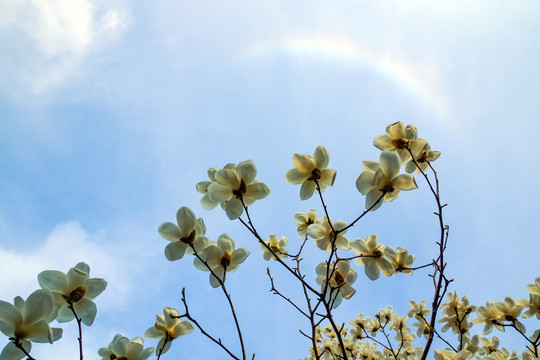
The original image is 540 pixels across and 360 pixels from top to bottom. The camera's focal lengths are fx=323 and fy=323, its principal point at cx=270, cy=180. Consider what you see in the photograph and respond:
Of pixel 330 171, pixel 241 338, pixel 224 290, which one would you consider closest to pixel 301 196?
pixel 330 171

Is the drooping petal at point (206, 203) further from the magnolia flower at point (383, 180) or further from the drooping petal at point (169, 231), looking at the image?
the magnolia flower at point (383, 180)

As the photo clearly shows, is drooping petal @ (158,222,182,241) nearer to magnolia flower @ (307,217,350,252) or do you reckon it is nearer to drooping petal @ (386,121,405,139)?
magnolia flower @ (307,217,350,252)

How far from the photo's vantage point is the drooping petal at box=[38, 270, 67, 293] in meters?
1.31

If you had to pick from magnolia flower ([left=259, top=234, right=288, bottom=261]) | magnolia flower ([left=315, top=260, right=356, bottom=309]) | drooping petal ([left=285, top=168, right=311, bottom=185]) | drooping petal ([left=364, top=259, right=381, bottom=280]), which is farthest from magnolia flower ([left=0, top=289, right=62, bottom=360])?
drooping petal ([left=364, top=259, right=381, bottom=280])

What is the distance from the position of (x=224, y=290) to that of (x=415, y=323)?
214 cm

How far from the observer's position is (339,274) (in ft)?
6.23

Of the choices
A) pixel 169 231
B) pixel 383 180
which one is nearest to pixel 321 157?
pixel 383 180

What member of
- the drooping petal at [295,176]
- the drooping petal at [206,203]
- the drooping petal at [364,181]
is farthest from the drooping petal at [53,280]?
the drooping petal at [364,181]

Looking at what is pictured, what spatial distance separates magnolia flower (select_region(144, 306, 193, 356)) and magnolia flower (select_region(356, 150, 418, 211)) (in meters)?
1.12

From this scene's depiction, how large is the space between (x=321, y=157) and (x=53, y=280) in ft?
4.53

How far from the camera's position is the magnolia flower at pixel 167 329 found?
5.40 ft

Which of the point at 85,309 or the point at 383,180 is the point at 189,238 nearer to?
the point at 85,309

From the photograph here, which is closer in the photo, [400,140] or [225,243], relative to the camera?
[225,243]

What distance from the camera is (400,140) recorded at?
2000mm
